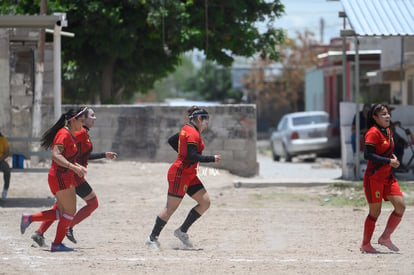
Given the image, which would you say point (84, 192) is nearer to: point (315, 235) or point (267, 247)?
point (267, 247)

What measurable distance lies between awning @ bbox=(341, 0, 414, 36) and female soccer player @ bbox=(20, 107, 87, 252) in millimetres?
7964

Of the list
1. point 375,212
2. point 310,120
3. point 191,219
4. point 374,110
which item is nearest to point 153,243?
point 191,219

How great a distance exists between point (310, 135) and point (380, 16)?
37.9 ft

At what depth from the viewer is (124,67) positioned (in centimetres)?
2862

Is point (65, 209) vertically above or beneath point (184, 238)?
above

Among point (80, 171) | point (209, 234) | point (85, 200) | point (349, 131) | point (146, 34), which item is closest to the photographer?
point (80, 171)

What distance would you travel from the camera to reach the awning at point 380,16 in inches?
653

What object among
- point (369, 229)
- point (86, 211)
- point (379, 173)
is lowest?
point (369, 229)

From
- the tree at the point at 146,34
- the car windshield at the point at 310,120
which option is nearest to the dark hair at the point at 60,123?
the tree at the point at 146,34

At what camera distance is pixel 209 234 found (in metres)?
11.9

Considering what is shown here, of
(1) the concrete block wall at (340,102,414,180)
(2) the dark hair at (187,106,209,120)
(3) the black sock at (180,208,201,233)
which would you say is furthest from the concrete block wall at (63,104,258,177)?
(2) the dark hair at (187,106,209,120)

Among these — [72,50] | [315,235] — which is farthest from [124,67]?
[315,235]

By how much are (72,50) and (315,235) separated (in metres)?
17.4

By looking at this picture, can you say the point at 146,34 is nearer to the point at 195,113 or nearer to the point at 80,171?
the point at 195,113
